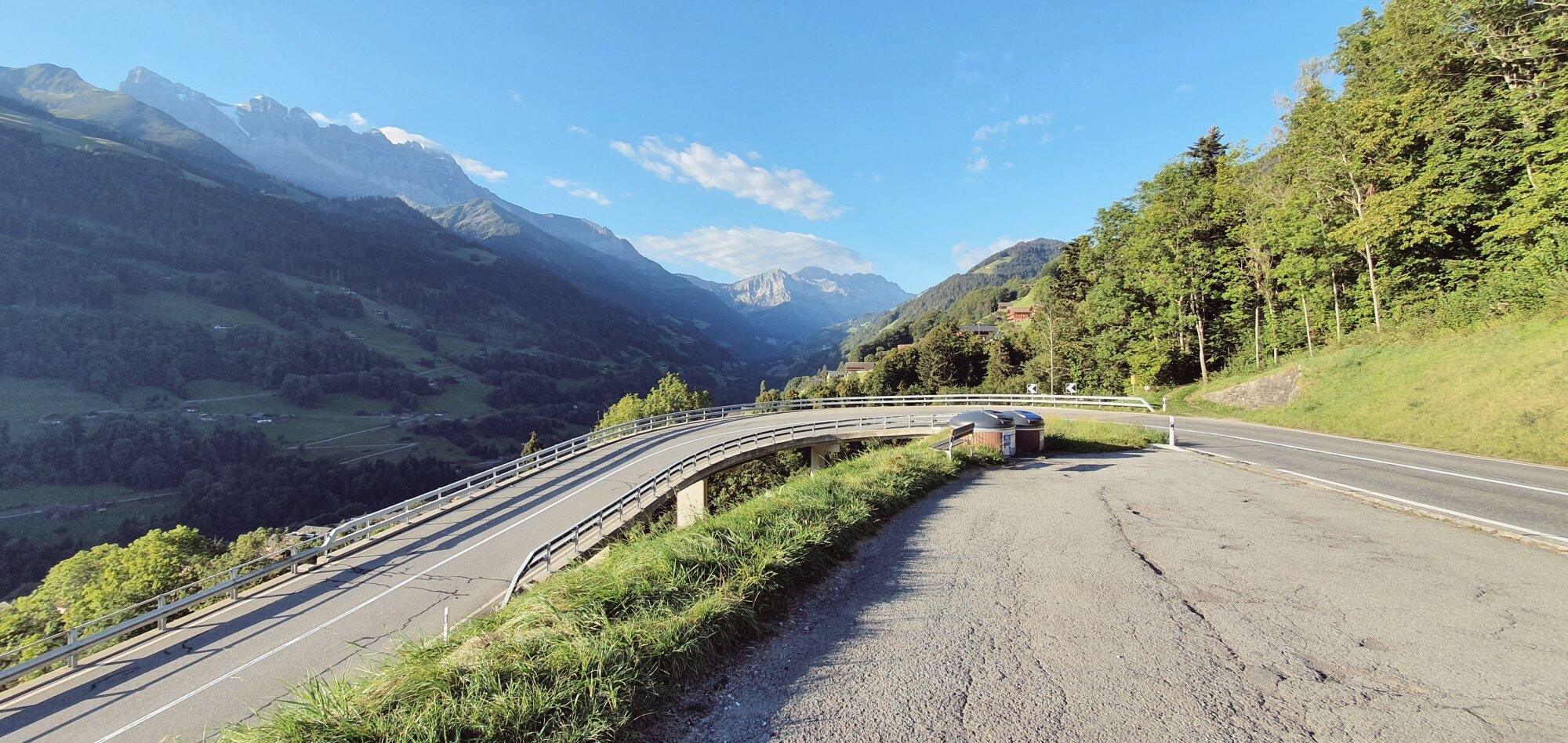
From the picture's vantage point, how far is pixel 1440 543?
23.2 feet

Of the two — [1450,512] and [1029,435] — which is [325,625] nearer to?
[1029,435]

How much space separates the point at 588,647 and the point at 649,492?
1399 cm

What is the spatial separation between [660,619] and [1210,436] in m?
22.9

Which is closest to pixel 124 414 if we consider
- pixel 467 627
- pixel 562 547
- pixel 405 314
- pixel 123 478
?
pixel 123 478

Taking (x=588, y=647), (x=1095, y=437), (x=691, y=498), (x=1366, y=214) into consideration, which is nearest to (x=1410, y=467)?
(x=1095, y=437)

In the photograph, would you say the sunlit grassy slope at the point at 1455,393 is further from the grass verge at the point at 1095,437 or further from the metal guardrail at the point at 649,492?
the metal guardrail at the point at 649,492

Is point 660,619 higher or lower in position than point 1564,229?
lower

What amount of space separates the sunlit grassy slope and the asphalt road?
124cm

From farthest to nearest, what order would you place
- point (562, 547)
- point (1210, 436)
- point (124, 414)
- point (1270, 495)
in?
point (124, 414), point (1210, 436), point (562, 547), point (1270, 495)

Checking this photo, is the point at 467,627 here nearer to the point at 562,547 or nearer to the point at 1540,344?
the point at 562,547

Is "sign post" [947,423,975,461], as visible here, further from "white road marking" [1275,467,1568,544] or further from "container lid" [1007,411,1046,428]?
"white road marking" [1275,467,1568,544]

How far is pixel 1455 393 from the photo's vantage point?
16.3 m

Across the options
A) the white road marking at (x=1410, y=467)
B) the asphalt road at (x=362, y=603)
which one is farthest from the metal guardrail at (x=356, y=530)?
the white road marking at (x=1410, y=467)

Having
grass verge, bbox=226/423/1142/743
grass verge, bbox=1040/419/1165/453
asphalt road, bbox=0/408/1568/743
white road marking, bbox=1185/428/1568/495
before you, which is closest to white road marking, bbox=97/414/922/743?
asphalt road, bbox=0/408/1568/743
